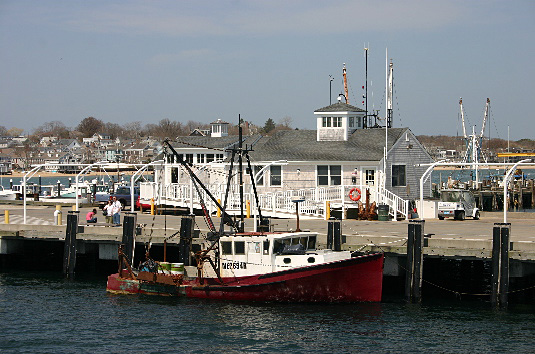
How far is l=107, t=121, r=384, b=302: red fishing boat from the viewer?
100 ft

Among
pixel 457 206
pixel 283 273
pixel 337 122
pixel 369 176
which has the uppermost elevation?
pixel 337 122

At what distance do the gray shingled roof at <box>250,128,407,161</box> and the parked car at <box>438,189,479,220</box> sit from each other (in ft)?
16.0

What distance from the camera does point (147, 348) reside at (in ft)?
85.7

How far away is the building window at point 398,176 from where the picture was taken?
50.8 meters

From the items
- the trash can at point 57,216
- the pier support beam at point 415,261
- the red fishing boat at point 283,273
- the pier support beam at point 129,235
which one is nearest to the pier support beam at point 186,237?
the red fishing boat at point 283,273

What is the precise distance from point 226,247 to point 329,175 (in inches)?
780

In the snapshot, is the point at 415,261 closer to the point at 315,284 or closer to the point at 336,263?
the point at 336,263

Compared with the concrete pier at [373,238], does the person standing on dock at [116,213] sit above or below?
above

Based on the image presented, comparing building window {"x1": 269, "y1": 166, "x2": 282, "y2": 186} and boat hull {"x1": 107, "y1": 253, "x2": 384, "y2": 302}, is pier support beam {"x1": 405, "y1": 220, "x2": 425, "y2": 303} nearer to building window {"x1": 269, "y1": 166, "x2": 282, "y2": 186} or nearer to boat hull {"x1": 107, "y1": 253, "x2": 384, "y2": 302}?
boat hull {"x1": 107, "y1": 253, "x2": 384, "y2": 302}

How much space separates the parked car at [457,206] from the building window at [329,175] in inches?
244

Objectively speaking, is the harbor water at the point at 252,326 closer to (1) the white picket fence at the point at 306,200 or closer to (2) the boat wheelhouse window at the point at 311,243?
(2) the boat wheelhouse window at the point at 311,243

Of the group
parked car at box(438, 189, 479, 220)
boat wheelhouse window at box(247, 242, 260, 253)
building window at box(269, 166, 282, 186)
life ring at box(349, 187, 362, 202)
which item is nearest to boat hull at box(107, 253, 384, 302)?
boat wheelhouse window at box(247, 242, 260, 253)

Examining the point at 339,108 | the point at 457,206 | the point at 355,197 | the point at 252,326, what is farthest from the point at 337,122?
the point at 252,326

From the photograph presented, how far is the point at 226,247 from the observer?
1252 inches
